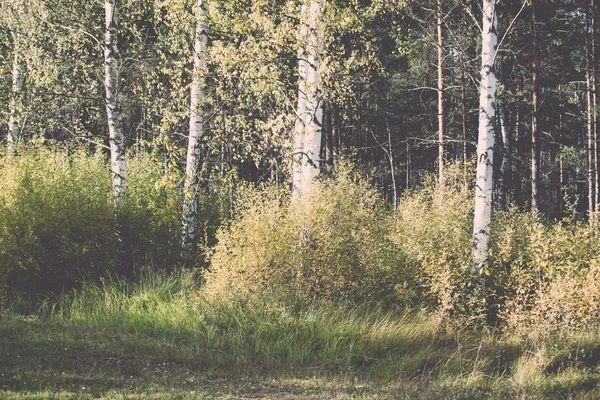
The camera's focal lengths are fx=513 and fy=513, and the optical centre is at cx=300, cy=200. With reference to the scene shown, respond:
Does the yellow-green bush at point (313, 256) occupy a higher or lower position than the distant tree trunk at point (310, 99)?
lower

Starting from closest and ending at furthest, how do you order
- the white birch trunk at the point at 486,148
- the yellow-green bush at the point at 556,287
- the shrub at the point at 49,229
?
the yellow-green bush at the point at 556,287, the white birch trunk at the point at 486,148, the shrub at the point at 49,229

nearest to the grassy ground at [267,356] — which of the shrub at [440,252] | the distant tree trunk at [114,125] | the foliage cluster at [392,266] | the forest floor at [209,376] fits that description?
the forest floor at [209,376]

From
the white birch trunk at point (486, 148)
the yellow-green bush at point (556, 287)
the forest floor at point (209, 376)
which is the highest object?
the white birch trunk at point (486, 148)

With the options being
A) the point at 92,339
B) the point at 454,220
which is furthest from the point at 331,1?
the point at 92,339

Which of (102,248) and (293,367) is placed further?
(102,248)

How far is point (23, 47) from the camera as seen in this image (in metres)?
11.6

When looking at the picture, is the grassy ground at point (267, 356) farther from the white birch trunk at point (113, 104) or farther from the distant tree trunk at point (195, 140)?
the white birch trunk at point (113, 104)

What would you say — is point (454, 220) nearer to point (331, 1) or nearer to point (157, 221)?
point (331, 1)

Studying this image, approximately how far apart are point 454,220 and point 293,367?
3976 mm

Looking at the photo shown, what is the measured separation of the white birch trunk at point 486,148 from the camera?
7.93m

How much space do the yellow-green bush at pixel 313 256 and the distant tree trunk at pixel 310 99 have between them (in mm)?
551

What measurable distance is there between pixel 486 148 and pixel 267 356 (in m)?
4.67

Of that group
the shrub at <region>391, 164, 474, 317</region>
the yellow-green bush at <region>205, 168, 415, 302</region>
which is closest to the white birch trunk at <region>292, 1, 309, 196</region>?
the yellow-green bush at <region>205, 168, 415, 302</region>

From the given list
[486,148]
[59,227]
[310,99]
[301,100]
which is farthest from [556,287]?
[59,227]
